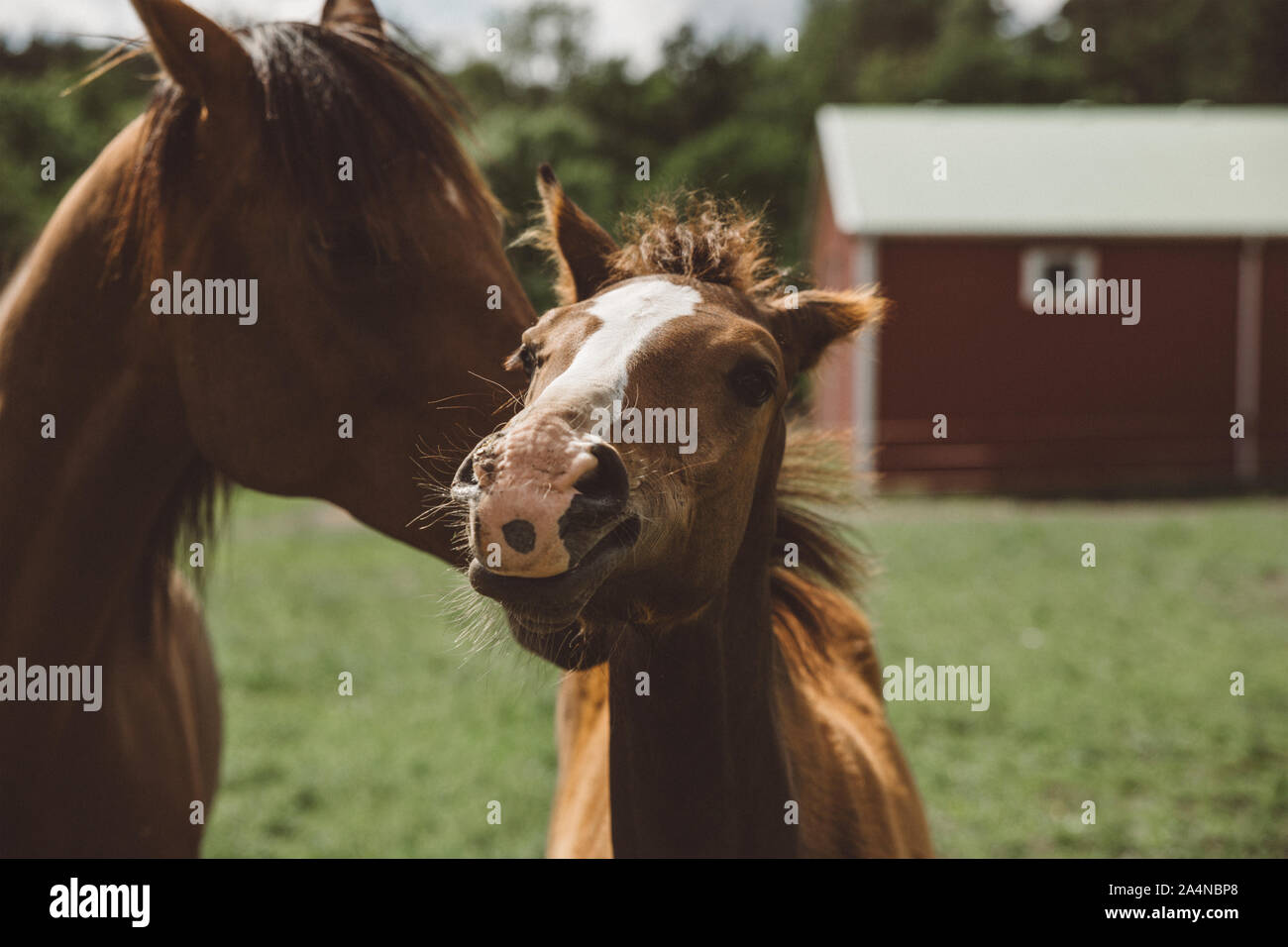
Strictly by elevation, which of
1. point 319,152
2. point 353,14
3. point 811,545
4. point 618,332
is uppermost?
point 353,14

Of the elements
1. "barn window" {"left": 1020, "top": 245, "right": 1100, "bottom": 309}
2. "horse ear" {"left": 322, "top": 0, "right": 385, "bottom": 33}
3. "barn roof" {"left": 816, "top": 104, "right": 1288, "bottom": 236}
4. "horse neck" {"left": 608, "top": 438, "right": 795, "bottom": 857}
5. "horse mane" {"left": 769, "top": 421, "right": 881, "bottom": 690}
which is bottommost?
"horse neck" {"left": 608, "top": 438, "right": 795, "bottom": 857}

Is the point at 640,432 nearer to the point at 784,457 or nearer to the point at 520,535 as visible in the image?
the point at 520,535

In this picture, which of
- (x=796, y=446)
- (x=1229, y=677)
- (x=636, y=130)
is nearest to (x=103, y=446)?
(x=796, y=446)

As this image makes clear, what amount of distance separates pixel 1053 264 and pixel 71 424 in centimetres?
1627

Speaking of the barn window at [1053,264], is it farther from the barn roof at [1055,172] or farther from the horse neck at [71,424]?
the horse neck at [71,424]

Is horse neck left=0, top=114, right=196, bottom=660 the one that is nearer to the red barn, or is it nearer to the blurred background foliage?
the red barn

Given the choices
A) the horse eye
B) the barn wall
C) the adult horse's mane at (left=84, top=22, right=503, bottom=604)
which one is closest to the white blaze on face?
the horse eye

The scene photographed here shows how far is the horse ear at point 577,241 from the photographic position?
206 centimetres

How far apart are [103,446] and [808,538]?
1.48 metres

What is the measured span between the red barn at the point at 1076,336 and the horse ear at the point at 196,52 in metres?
13.7

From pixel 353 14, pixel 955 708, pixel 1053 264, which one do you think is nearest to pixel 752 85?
pixel 1053 264

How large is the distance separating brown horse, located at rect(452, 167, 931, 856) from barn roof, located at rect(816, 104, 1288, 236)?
45.4 ft

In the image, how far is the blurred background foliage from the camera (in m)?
19.9

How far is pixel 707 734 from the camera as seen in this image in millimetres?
1908
